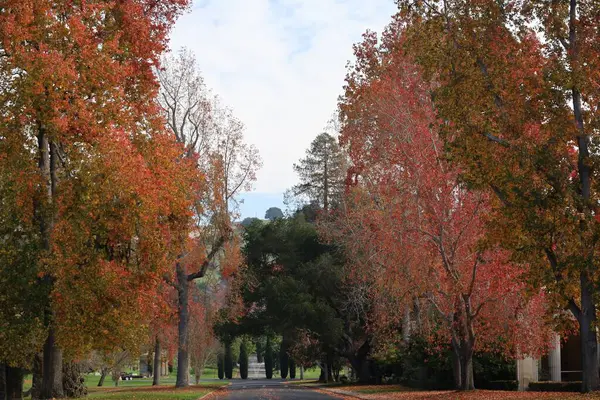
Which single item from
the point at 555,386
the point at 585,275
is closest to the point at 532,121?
the point at 585,275

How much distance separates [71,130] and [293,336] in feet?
103

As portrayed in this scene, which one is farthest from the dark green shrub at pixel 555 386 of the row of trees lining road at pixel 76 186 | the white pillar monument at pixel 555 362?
the row of trees lining road at pixel 76 186

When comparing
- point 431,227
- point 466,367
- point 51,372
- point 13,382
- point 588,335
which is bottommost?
point 13,382

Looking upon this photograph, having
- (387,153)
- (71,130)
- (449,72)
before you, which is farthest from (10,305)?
(387,153)

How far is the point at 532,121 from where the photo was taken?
63.3 feet

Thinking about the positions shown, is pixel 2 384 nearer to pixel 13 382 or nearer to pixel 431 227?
pixel 13 382

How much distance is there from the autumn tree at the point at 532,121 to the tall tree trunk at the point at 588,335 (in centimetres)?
2

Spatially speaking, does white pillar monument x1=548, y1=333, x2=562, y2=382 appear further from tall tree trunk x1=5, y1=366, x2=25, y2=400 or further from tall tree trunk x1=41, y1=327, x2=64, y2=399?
tall tree trunk x1=5, y1=366, x2=25, y2=400

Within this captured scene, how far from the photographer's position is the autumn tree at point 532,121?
18031 mm

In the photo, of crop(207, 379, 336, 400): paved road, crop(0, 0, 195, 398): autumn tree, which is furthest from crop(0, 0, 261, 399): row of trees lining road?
crop(207, 379, 336, 400): paved road

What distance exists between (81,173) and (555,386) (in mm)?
21799

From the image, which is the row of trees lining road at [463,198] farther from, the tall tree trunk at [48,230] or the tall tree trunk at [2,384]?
the tall tree trunk at [2,384]

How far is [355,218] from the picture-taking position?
40219mm

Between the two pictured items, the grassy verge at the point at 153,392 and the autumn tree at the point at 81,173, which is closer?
the autumn tree at the point at 81,173
